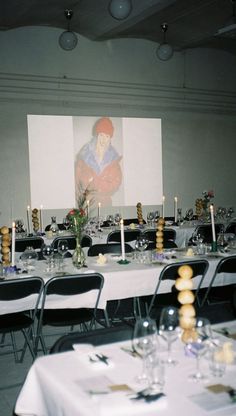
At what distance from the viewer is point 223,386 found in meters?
1.88

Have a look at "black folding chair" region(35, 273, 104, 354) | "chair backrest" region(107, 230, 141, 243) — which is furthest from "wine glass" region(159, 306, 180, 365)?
"chair backrest" region(107, 230, 141, 243)

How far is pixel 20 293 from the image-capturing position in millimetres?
3844

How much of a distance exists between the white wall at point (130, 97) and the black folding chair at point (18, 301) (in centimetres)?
643

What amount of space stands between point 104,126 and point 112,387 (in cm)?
996

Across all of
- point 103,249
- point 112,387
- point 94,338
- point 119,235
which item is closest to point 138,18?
point 119,235

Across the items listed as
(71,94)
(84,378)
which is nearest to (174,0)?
(71,94)

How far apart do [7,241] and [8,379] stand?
1232mm

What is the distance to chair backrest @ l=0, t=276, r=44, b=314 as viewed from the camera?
12.3ft

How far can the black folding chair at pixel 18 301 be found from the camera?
148 inches

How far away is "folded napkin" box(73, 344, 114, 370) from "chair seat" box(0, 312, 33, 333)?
1.74 m

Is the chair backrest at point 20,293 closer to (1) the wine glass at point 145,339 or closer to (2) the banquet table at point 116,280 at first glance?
(2) the banquet table at point 116,280

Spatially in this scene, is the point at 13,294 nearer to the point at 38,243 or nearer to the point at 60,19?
the point at 38,243

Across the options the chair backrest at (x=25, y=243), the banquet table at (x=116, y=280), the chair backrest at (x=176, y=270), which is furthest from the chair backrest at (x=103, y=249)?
the chair backrest at (x=176, y=270)

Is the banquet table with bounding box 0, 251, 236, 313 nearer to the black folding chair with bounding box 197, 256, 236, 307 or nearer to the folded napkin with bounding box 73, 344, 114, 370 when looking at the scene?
the black folding chair with bounding box 197, 256, 236, 307
